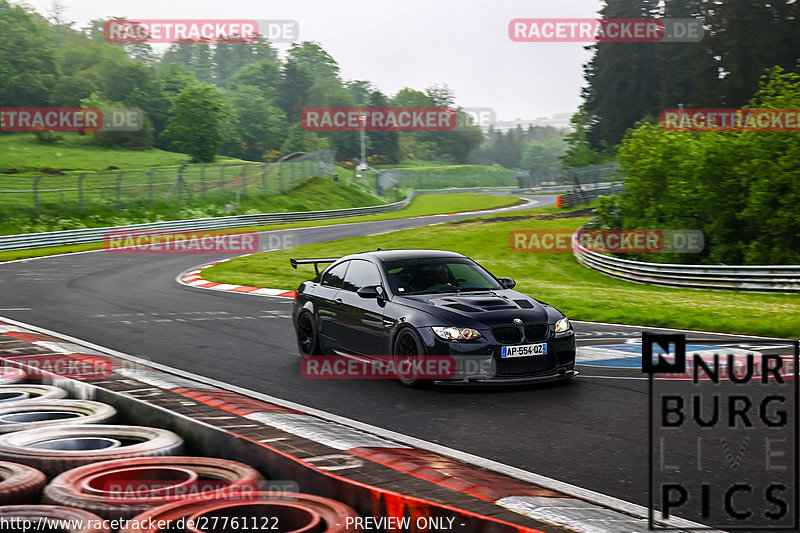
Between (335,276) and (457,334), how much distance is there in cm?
276

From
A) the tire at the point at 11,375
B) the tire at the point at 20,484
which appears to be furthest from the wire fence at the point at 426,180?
the tire at the point at 20,484

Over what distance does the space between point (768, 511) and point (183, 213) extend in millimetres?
51354

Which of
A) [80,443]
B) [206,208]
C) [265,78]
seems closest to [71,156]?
[206,208]

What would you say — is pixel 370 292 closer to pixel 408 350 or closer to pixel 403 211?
pixel 408 350

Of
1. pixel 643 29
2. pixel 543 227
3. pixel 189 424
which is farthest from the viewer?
pixel 643 29

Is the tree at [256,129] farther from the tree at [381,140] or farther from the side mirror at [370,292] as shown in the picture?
the side mirror at [370,292]

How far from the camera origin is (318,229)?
4919 cm

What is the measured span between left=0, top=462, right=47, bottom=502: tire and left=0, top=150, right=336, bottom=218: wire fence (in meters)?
41.2

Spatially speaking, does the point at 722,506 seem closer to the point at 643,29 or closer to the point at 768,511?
the point at 768,511

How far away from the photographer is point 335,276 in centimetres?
1130

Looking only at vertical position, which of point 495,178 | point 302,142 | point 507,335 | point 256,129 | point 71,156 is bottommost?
point 507,335

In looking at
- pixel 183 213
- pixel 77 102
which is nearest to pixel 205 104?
pixel 77 102

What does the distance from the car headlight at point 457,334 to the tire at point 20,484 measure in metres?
4.76

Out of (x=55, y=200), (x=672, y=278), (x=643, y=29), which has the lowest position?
(x=672, y=278)
